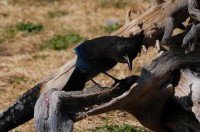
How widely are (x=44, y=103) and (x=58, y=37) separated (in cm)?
561

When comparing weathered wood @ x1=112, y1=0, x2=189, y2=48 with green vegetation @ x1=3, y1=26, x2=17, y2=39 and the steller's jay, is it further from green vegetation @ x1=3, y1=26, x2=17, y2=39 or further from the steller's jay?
green vegetation @ x1=3, y1=26, x2=17, y2=39

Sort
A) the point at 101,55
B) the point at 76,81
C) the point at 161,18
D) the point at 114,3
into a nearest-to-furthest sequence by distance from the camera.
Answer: the point at 101,55, the point at 76,81, the point at 161,18, the point at 114,3

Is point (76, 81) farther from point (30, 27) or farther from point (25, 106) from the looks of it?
point (30, 27)

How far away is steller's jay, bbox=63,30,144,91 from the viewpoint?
4816 millimetres

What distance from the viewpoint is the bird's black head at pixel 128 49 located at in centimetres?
479

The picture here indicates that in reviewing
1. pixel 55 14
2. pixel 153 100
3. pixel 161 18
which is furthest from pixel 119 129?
pixel 55 14

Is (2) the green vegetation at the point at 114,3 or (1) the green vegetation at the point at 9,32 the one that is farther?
(2) the green vegetation at the point at 114,3

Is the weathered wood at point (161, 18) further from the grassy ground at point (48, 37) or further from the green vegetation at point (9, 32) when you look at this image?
the green vegetation at point (9, 32)

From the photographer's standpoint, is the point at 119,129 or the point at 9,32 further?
the point at 9,32

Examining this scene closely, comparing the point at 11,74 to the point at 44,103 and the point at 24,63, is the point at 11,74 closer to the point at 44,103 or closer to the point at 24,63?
the point at 24,63

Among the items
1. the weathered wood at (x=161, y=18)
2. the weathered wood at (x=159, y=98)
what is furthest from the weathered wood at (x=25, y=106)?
the weathered wood at (x=161, y=18)

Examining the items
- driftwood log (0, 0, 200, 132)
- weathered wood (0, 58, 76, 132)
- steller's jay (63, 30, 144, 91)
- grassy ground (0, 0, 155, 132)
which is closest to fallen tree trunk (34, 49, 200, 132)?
driftwood log (0, 0, 200, 132)

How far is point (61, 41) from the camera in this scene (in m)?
10.1

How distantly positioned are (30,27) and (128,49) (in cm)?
642
